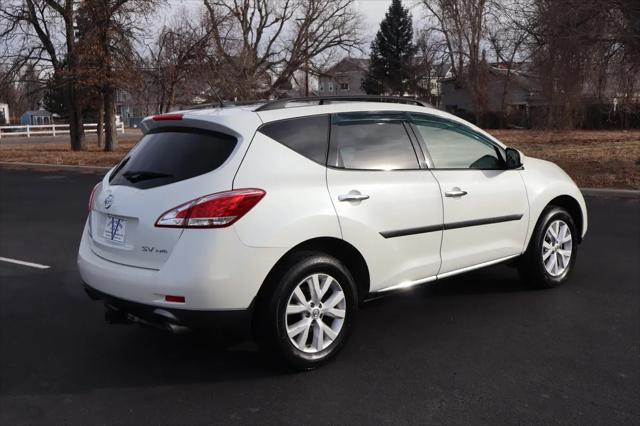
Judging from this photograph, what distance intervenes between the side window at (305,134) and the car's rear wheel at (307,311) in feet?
2.15

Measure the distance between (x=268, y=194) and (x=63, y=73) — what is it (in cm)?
2336

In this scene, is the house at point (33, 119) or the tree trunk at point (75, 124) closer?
the tree trunk at point (75, 124)

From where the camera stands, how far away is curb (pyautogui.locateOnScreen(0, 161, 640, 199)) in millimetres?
11133

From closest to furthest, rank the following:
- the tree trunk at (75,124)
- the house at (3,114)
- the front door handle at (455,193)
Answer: the front door handle at (455,193)
the tree trunk at (75,124)
the house at (3,114)

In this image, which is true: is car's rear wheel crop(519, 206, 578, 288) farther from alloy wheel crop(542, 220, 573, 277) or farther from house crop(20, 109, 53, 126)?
house crop(20, 109, 53, 126)

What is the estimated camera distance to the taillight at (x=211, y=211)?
3.51 meters

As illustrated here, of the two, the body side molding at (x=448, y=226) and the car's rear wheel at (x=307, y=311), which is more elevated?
the body side molding at (x=448, y=226)

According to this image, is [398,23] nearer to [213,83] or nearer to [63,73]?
[213,83]

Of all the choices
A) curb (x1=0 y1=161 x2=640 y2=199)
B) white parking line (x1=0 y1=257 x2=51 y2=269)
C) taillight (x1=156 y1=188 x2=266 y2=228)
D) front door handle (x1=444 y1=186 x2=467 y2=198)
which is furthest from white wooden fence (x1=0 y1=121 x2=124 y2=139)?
taillight (x1=156 y1=188 x2=266 y2=228)

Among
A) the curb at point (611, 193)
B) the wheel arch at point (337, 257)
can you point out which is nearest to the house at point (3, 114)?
the curb at point (611, 193)

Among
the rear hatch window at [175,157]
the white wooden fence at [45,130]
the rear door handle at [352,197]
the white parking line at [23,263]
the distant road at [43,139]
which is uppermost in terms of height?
the white wooden fence at [45,130]

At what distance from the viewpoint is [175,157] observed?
152 inches

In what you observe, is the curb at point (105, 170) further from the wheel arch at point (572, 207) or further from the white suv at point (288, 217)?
the white suv at point (288, 217)

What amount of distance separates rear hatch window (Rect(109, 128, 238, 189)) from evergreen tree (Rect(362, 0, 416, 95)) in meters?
61.7
